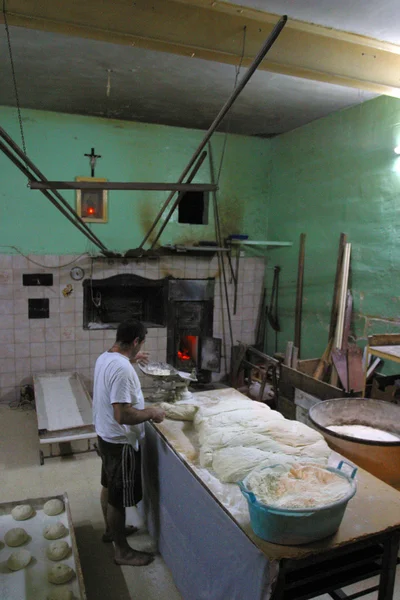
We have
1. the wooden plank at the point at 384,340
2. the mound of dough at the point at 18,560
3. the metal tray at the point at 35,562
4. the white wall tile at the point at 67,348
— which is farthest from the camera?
the white wall tile at the point at 67,348

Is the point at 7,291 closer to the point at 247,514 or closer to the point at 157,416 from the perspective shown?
the point at 157,416

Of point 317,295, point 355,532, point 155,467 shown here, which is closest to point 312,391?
point 317,295

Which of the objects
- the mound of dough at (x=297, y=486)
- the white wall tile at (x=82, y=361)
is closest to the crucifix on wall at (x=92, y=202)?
the white wall tile at (x=82, y=361)

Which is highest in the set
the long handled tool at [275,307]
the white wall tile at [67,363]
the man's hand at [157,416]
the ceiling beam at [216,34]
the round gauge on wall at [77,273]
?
the ceiling beam at [216,34]

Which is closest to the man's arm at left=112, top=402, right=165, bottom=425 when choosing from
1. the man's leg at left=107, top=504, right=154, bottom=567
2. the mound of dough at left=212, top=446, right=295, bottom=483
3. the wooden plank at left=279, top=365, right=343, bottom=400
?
the mound of dough at left=212, top=446, right=295, bottom=483

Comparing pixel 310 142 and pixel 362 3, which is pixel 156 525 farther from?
pixel 310 142

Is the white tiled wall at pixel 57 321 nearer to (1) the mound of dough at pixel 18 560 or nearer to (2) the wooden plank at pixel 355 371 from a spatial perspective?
(2) the wooden plank at pixel 355 371

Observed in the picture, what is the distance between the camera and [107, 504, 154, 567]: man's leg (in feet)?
9.54

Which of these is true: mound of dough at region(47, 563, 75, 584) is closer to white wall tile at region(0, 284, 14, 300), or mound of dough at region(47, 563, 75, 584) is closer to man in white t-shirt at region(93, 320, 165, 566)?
man in white t-shirt at region(93, 320, 165, 566)

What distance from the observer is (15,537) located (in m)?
2.78

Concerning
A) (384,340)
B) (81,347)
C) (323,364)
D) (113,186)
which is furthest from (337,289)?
(81,347)

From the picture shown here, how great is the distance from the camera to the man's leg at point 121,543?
291 centimetres

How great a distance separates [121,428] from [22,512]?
1.02 m

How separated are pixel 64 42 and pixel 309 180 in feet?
11.6
